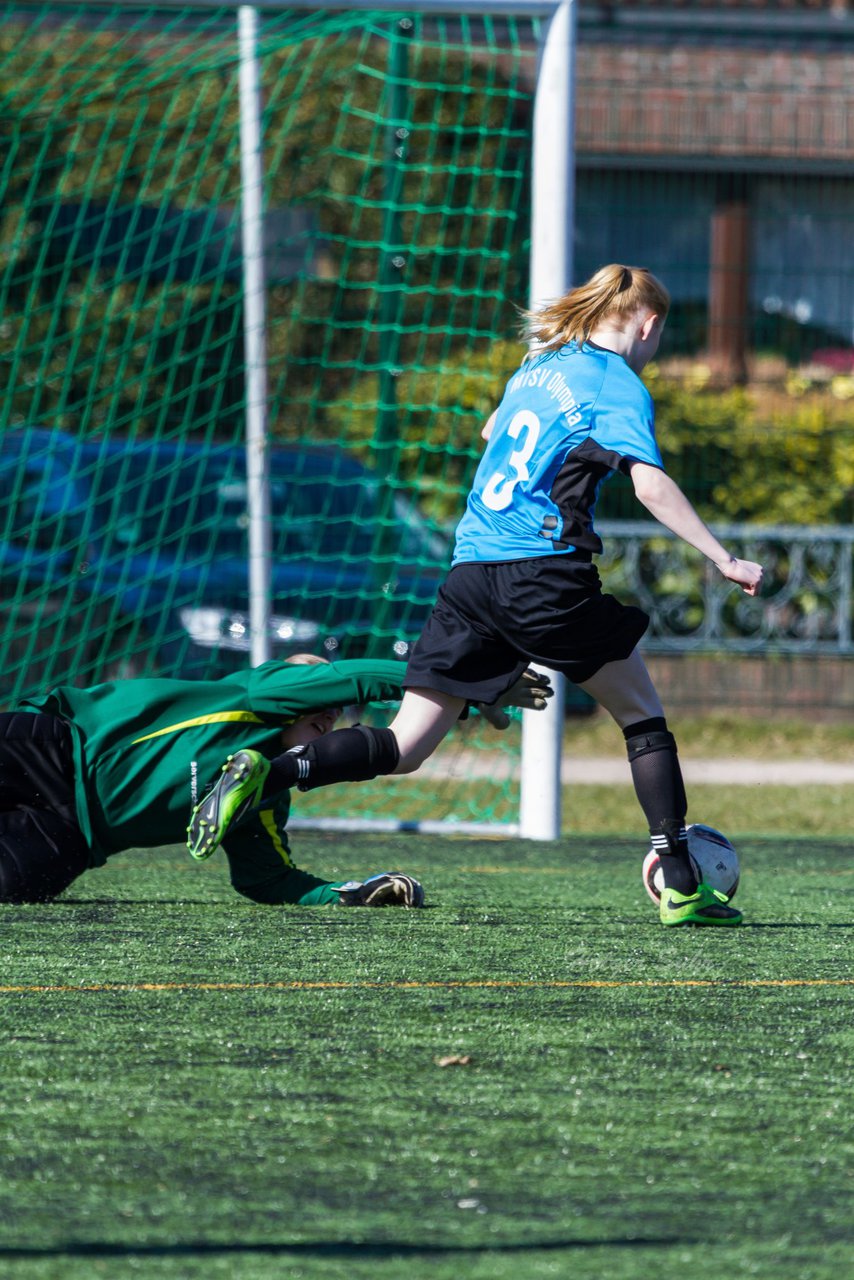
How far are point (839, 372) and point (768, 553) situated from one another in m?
1.23

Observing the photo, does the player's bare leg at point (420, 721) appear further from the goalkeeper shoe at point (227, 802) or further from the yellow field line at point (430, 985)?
the yellow field line at point (430, 985)

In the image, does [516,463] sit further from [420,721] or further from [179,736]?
[179,736]

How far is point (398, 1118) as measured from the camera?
260 centimetres

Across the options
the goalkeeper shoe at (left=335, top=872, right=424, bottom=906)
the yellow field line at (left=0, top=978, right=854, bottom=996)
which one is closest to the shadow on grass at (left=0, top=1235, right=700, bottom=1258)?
the yellow field line at (left=0, top=978, right=854, bottom=996)

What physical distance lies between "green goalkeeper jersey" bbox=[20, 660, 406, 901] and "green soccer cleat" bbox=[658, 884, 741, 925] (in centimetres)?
78

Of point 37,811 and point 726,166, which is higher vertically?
point 726,166

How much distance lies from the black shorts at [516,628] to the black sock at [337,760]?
0.51 feet

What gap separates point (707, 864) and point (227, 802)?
114 centimetres

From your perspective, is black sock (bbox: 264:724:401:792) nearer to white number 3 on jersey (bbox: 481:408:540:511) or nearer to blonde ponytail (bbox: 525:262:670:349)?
white number 3 on jersey (bbox: 481:408:540:511)

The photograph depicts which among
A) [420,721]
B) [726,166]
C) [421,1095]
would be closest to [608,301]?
[420,721]

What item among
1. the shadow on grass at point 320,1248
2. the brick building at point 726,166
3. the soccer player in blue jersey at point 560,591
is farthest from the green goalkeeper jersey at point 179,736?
the brick building at point 726,166

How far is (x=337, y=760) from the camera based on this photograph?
414cm

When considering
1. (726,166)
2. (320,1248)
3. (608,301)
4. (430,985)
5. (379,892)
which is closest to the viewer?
(320,1248)

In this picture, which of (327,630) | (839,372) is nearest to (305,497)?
(327,630)
